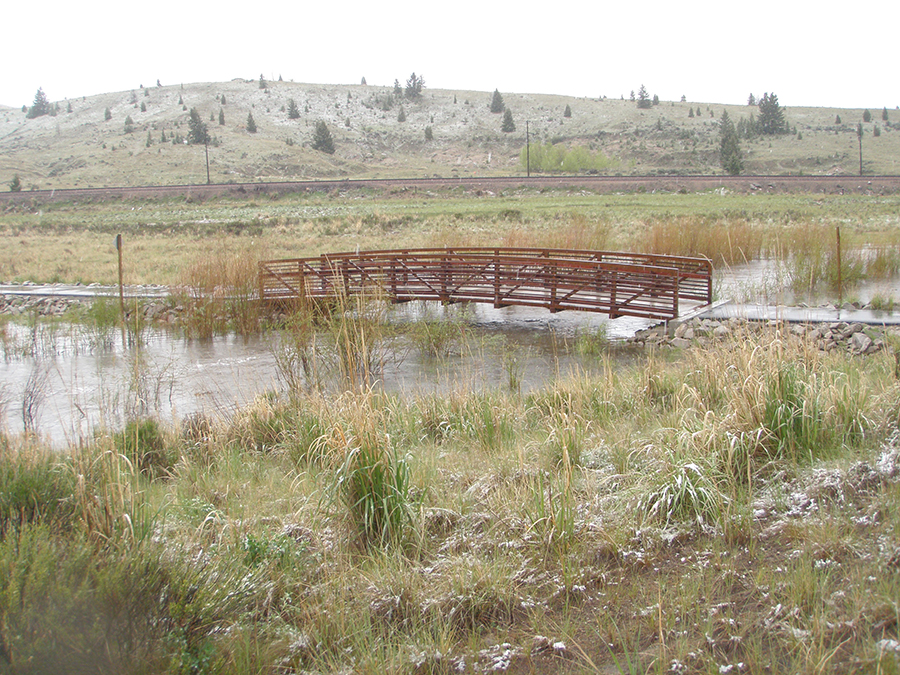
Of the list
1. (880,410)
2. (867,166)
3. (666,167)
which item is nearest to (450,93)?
(666,167)

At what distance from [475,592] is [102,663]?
1.92 meters

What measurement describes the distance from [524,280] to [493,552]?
11.7 m

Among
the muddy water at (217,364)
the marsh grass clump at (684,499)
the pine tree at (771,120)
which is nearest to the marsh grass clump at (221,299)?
the muddy water at (217,364)

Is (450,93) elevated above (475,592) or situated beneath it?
elevated above

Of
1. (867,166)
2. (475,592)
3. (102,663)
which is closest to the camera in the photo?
(102,663)

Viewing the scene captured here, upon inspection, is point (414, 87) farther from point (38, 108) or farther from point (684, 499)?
point (684, 499)

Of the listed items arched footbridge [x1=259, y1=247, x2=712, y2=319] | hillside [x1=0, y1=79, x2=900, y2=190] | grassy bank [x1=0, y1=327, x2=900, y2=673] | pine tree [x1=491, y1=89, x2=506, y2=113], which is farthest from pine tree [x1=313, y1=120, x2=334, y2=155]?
grassy bank [x1=0, y1=327, x2=900, y2=673]

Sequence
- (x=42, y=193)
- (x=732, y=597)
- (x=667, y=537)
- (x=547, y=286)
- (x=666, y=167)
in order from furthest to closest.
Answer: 1. (x=666, y=167)
2. (x=42, y=193)
3. (x=547, y=286)
4. (x=667, y=537)
5. (x=732, y=597)

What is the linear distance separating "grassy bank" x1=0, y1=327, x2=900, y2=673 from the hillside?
77664mm

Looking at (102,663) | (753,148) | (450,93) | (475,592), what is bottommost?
(475,592)

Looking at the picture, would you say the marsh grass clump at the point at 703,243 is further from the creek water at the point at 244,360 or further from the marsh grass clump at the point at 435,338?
the marsh grass clump at the point at 435,338

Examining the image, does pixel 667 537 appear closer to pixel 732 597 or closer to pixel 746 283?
pixel 732 597

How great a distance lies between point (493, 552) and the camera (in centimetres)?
456

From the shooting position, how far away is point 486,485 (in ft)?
18.5
